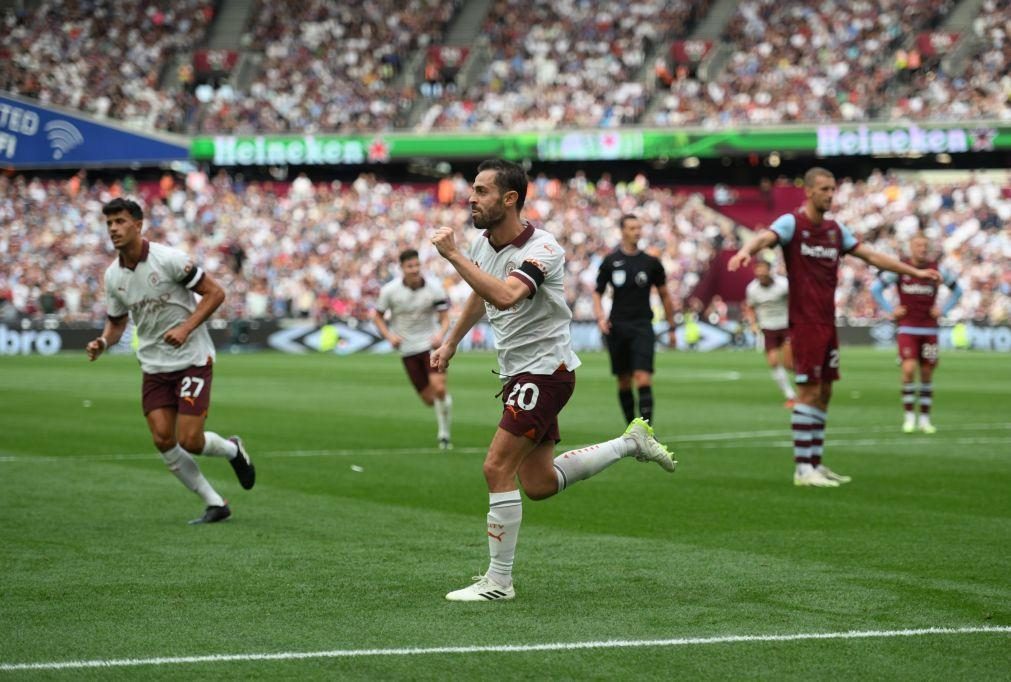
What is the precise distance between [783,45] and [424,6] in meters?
15.1

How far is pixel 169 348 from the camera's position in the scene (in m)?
10.4

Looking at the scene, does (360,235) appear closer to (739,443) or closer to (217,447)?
(739,443)

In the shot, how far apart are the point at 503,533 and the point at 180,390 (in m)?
3.76

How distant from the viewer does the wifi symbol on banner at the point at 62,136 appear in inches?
976

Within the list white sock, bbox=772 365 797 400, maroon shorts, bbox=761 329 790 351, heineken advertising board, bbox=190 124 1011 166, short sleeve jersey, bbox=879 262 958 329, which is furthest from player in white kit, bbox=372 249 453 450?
heineken advertising board, bbox=190 124 1011 166

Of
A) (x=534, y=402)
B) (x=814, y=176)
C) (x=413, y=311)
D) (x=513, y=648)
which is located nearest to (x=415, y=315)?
(x=413, y=311)

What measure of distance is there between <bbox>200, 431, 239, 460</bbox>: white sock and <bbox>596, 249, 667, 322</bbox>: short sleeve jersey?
20.8 feet

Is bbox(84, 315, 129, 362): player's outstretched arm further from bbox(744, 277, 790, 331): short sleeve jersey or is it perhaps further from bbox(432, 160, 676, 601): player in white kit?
bbox(744, 277, 790, 331): short sleeve jersey

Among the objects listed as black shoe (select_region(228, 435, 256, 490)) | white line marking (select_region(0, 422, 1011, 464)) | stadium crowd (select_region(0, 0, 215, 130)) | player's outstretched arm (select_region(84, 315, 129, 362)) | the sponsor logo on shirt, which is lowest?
white line marking (select_region(0, 422, 1011, 464))

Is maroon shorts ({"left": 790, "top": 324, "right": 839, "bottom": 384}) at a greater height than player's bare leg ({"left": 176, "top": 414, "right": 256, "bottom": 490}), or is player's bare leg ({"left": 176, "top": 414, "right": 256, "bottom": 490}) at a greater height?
maroon shorts ({"left": 790, "top": 324, "right": 839, "bottom": 384})

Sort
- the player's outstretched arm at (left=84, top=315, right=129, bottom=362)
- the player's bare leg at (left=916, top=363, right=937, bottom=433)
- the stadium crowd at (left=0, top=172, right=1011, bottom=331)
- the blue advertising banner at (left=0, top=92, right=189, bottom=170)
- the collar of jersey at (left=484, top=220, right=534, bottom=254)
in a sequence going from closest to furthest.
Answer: the collar of jersey at (left=484, top=220, right=534, bottom=254) < the player's outstretched arm at (left=84, top=315, right=129, bottom=362) < the player's bare leg at (left=916, top=363, right=937, bottom=433) < the blue advertising banner at (left=0, top=92, right=189, bottom=170) < the stadium crowd at (left=0, top=172, right=1011, bottom=331)

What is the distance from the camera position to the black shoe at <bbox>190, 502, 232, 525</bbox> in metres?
10.4

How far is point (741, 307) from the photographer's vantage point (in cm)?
4875

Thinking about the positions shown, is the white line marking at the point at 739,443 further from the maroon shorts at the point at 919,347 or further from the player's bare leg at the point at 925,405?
the maroon shorts at the point at 919,347
